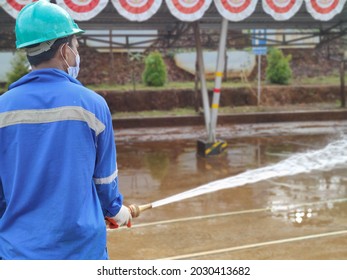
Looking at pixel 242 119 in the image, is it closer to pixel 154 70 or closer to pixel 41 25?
pixel 154 70

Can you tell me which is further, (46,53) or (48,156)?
(46,53)

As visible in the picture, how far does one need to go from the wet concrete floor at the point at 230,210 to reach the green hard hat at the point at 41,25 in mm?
3099

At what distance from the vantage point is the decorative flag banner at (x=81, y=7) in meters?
7.82

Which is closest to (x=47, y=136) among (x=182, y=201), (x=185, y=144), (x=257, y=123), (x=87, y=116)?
(x=87, y=116)

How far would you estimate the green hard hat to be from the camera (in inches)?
77.8

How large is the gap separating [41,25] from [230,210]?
4.66 metres

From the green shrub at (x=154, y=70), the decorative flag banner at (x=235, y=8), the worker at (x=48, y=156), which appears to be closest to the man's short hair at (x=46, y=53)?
the worker at (x=48, y=156)

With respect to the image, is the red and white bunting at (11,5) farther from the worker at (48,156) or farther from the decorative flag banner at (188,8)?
the worker at (48,156)

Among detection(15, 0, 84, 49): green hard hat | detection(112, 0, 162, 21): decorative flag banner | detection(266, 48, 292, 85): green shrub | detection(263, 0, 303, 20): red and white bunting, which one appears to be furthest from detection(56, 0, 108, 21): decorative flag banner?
detection(266, 48, 292, 85): green shrub

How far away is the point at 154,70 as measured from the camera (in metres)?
17.4

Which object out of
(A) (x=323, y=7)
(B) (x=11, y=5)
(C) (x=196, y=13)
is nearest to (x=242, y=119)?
(A) (x=323, y=7)

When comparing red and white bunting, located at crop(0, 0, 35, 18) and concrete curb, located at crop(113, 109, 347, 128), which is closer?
red and white bunting, located at crop(0, 0, 35, 18)

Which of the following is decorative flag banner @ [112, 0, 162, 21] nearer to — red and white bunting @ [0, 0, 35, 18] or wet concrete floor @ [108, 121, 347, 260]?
red and white bunting @ [0, 0, 35, 18]

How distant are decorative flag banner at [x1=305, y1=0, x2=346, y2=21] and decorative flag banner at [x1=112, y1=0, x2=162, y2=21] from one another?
2.99 metres
